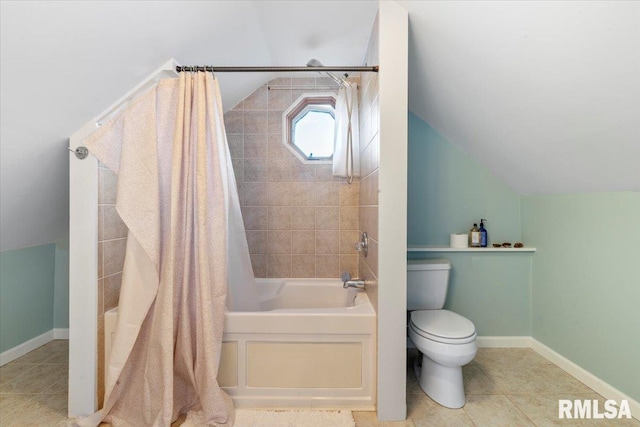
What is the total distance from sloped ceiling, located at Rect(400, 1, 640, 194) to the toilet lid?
1104 mm

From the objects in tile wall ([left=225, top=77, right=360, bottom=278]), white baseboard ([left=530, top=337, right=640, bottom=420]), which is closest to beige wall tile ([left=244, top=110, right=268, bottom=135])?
tile wall ([left=225, top=77, right=360, bottom=278])

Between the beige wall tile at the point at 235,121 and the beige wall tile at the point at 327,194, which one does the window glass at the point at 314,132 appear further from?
the beige wall tile at the point at 235,121

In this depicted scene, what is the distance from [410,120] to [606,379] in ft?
6.81

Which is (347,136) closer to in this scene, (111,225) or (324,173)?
(324,173)

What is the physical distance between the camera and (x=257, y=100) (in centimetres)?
251

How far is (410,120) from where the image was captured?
243 centimetres

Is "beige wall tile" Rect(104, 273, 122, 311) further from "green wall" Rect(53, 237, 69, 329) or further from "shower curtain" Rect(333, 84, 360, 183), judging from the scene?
"shower curtain" Rect(333, 84, 360, 183)

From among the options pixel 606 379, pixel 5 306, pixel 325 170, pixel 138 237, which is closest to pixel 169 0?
pixel 138 237

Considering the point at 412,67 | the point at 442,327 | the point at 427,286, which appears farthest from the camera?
the point at 427,286

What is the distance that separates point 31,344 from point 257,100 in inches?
100

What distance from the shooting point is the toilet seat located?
1653mm

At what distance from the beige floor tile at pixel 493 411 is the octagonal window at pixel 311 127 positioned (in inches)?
75.0

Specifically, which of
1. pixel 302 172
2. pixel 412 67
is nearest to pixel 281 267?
pixel 302 172

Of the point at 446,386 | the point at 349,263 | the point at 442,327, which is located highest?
the point at 349,263
